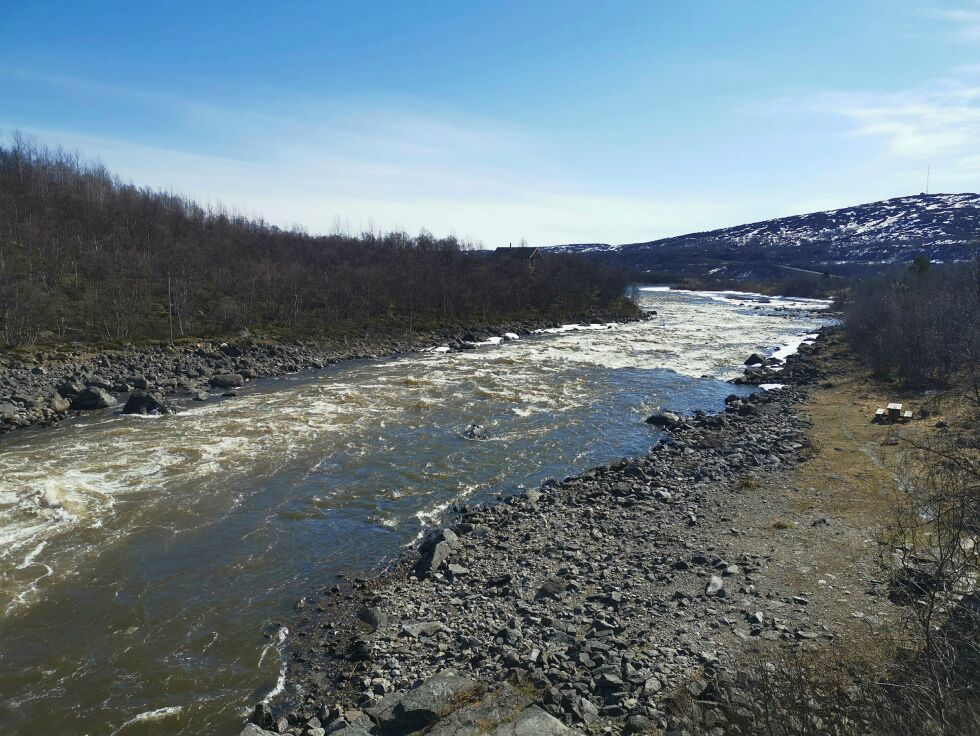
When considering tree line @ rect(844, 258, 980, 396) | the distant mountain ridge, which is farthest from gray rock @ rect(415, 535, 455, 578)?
the distant mountain ridge

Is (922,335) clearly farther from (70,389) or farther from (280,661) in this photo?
(70,389)

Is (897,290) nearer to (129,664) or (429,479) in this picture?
(429,479)

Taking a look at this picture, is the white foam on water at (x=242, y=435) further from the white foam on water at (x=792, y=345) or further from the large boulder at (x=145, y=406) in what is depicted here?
the large boulder at (x=145, y=406)

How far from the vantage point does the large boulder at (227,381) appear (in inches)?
1080

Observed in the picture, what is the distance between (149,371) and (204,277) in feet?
88.4

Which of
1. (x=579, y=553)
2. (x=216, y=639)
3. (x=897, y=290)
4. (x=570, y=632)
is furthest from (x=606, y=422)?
(x=897, y=290)

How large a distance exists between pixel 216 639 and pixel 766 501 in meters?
12.1

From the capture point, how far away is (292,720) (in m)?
7.00

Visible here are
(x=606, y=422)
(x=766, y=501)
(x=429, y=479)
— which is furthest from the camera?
(x=606, y=422)

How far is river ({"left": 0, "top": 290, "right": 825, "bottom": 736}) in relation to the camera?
785 centimetres

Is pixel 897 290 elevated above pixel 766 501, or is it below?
above

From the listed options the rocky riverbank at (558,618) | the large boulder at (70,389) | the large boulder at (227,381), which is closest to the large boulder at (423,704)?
the rocky riverbank at (558,618)

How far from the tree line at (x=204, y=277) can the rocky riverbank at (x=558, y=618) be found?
106ft

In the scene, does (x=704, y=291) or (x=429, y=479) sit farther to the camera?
(x=704, y=291)
